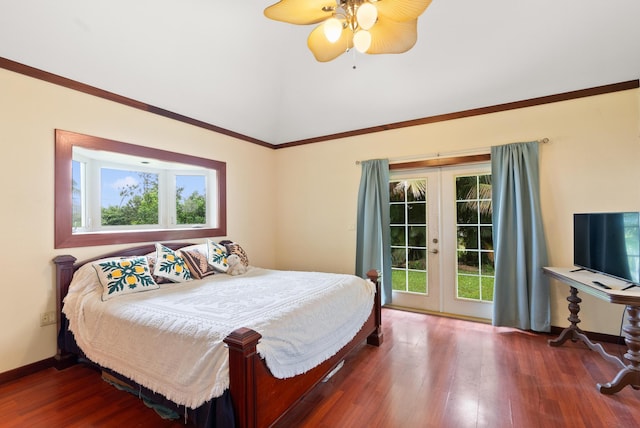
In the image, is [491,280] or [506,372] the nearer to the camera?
[506,372]

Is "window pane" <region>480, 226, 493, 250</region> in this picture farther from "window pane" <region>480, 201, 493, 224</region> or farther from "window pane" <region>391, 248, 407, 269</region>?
"window pane" <region>391, 248, 407, 269</region>

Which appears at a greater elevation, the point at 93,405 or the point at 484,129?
the point at 484,129

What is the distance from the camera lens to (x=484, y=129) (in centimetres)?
347

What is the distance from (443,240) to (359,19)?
2.95 m

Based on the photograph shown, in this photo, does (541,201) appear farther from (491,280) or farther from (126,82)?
(126,82)

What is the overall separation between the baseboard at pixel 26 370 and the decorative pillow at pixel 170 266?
3.48 ft

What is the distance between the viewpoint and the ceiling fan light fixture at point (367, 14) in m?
1.48

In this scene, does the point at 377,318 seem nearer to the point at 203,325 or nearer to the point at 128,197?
the point at 203,325

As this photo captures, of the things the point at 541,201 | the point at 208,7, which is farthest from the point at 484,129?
the point at 208,7

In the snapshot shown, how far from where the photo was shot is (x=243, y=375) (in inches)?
54.5

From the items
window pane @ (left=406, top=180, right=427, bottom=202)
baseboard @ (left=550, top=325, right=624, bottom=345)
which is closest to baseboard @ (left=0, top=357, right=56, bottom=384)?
window pane @ (left=406, top=180, right=427, bottom=202)

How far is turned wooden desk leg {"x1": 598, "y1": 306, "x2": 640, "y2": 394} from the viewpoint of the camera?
2.06m

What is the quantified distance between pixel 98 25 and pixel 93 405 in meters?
2.88

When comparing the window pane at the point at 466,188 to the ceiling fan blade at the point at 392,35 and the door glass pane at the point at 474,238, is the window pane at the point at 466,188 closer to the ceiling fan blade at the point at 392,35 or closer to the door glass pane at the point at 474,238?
the door glass pane at the point at 474,238
